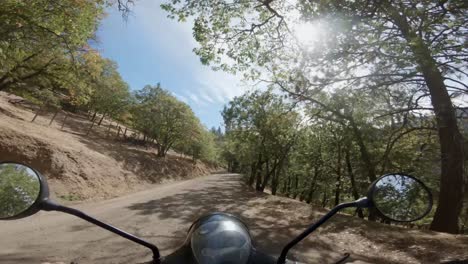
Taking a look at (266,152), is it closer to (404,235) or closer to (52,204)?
(404,235)

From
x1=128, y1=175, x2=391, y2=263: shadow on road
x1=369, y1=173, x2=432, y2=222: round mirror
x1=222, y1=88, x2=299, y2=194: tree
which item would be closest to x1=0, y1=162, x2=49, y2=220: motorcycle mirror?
x1=369, y1=173, x2=432, y2=222: round mirror

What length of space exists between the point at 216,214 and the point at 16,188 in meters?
1.34

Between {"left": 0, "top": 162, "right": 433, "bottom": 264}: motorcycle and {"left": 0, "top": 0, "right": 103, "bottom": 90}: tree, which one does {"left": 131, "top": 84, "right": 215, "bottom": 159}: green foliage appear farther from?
{"left": 0, "top": 162, "right": 433, "bottom": 264}: motorcycle

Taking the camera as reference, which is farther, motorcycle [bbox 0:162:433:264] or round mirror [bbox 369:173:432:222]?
round mirror [bbox 369:173:432:222]

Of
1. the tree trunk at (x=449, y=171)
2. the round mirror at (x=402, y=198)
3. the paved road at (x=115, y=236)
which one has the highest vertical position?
the tree trunk at (x=449, y=171)

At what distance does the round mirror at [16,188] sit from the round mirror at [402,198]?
228 cm

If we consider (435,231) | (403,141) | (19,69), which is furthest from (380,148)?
(19,69)

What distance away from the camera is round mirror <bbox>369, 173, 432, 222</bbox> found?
241cm

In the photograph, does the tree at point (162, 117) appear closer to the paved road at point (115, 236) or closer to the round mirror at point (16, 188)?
the paved road at point (115, 236)

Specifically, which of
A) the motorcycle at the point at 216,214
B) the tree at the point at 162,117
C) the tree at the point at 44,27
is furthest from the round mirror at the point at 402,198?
the tree at the point at 162,117

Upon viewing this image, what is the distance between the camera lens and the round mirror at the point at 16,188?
7.09 ft

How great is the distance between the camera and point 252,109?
2952 cm

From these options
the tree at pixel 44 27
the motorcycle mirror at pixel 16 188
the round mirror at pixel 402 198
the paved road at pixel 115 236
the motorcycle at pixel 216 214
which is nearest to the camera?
the motorcycle at pixel 216 214

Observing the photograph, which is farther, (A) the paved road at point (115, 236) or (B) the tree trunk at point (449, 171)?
(B) the tree trunk at point (449, 171)
